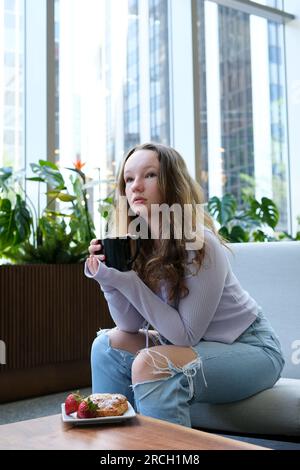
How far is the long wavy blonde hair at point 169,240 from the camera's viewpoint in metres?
1.65

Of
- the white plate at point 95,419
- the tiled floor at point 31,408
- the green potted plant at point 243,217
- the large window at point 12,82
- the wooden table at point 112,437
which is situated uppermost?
the large window at point 12,82

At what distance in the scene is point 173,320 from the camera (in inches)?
62.4

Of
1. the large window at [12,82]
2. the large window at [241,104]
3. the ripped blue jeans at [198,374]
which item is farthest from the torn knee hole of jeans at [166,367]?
the large window at [241,104]

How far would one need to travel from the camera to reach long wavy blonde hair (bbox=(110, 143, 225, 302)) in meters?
1.65

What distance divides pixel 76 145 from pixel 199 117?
120 cm

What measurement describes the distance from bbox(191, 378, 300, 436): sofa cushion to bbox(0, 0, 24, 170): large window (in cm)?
273

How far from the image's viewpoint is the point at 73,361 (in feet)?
11.4

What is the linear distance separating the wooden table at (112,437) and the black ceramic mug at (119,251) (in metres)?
0.43

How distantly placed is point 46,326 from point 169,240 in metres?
1.76

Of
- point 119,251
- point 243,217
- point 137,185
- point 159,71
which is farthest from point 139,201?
point 159,71

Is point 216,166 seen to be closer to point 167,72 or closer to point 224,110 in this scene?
point 224,110

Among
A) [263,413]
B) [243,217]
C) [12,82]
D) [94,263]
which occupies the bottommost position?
[263,413]

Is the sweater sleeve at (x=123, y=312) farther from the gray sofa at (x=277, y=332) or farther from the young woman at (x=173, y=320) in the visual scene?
the gray sofa at (x=277, y=332)

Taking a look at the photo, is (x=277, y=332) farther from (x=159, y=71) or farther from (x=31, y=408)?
(x=159, y=71)
